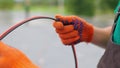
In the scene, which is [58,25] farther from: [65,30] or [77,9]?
[77,9]

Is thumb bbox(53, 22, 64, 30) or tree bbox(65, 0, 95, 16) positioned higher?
thumb bbox(53, 22, 64, 30)

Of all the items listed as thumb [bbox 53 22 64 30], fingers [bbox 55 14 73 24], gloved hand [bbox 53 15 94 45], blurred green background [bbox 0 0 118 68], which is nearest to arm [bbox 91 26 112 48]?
gloved hand [bbox 53 15 94 45]

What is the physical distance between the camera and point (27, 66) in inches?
54.8

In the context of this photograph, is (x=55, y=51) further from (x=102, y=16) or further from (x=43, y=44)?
(x=102, y=16)

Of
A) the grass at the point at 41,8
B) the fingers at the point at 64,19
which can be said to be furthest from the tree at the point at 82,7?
the fingers at the point at 64,19

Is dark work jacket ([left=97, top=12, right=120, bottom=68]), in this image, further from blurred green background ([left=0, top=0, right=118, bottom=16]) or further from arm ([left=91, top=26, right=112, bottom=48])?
blurred green background ([left=0, top=0, right=118, bottom=16])

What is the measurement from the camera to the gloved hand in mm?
2285

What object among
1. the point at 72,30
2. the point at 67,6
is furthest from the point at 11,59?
the point at 67,6

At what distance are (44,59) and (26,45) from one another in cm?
104

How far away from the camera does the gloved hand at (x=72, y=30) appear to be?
7.50ft

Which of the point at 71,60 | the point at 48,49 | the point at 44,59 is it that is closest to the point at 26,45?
the point at 48,49

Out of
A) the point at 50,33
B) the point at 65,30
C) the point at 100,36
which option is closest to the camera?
the point at 65,30

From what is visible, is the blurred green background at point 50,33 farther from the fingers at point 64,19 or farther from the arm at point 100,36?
the fingers at point 64,19

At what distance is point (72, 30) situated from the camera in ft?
7.97
